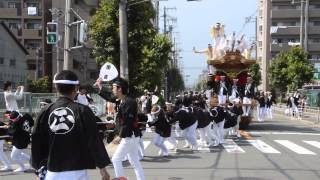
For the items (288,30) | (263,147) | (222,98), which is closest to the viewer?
(263,147)

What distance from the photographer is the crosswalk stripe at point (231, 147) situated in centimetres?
1472

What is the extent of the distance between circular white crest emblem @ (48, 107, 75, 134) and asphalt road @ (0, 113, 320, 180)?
212 inches

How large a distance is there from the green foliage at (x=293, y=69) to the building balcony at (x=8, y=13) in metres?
29.3

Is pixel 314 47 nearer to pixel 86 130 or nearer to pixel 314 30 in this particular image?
pixel 314 30

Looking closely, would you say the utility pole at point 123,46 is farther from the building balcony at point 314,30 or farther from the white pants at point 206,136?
the building balcony at point 314,30

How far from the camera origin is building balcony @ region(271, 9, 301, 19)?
7775 cm

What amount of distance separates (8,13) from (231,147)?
44.4m

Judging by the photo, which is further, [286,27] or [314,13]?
[286,27]

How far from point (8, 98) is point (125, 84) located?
596 cm

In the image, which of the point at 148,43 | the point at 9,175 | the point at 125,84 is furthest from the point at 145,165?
the point at 148,43

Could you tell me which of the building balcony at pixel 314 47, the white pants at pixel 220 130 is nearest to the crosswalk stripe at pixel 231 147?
the white pants at pixel 220 130

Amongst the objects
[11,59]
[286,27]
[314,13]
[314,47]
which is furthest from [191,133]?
[314,13]

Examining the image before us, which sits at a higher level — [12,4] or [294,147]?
[12,4]

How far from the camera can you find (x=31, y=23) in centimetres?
5562
